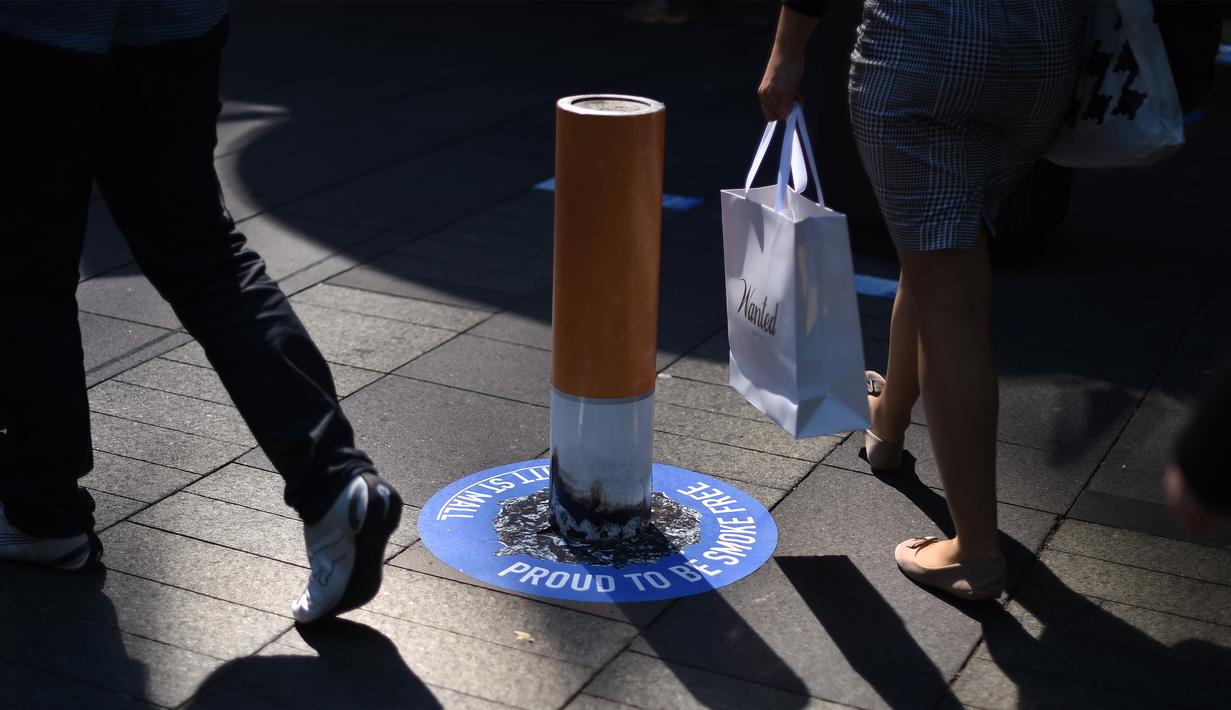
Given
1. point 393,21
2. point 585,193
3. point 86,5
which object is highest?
point 86,5

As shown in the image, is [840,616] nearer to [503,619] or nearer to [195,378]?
[503,619]

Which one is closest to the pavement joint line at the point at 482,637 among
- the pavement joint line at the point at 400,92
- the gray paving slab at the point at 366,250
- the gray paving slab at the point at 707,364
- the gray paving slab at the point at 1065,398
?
the gray paving slab at the point at 707,364

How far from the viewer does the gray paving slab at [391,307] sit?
499 cm

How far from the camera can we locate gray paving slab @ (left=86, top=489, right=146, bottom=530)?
346 centimetres

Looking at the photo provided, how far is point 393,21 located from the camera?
11.4m

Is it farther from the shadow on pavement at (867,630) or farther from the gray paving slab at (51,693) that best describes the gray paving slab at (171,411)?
the shadow on pavement at (867,630)

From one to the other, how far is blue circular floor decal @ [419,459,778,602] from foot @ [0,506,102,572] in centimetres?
77

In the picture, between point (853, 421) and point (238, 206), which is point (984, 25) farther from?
point (238, 206)

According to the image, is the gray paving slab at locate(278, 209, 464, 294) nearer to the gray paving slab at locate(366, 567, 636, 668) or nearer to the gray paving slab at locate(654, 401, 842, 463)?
the gray paving slab at locate(654, 401, 842, 463)

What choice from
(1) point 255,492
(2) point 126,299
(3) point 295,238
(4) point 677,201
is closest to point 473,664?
(1) point 255,492

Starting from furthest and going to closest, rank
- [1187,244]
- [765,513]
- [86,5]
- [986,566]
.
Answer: [1187,244]
[765,513]
[986,566]
[86,5]

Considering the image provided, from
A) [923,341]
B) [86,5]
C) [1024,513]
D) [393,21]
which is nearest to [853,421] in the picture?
[923,341]

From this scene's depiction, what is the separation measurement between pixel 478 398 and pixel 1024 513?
5.35 feet

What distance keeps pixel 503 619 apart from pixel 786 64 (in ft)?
4.48
